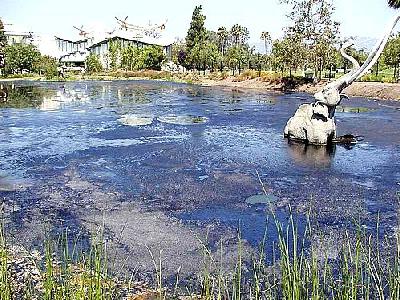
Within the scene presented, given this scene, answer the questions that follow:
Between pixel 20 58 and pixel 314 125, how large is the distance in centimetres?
3973

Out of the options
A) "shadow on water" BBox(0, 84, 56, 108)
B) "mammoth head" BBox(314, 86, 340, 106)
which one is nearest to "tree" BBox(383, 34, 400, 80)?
"shadow on water" BBox(0, 84, 56, 108)

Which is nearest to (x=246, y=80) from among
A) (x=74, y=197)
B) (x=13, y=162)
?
(x=13, y=162)

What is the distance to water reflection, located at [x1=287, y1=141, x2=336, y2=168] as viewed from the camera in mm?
9016

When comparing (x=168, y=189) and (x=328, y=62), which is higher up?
(x=328, y=62)

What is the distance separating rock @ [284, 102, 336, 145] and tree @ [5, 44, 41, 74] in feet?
→ 128

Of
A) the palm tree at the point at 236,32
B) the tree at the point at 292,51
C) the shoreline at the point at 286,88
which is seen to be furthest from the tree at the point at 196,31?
the tree at the point at 292,51

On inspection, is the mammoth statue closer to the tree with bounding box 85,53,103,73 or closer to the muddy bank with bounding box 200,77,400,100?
the muddy bank with bounding box 200,77,400,100

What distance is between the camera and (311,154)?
9.83 meters

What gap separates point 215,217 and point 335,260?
166cm

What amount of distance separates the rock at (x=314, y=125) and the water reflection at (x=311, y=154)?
0.19 meters

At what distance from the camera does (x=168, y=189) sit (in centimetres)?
727

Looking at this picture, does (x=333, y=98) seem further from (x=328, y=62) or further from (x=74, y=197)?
(x=328, y=62)

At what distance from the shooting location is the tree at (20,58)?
1793 inches

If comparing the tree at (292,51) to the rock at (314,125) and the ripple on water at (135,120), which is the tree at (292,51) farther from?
the rock at (314,125)
